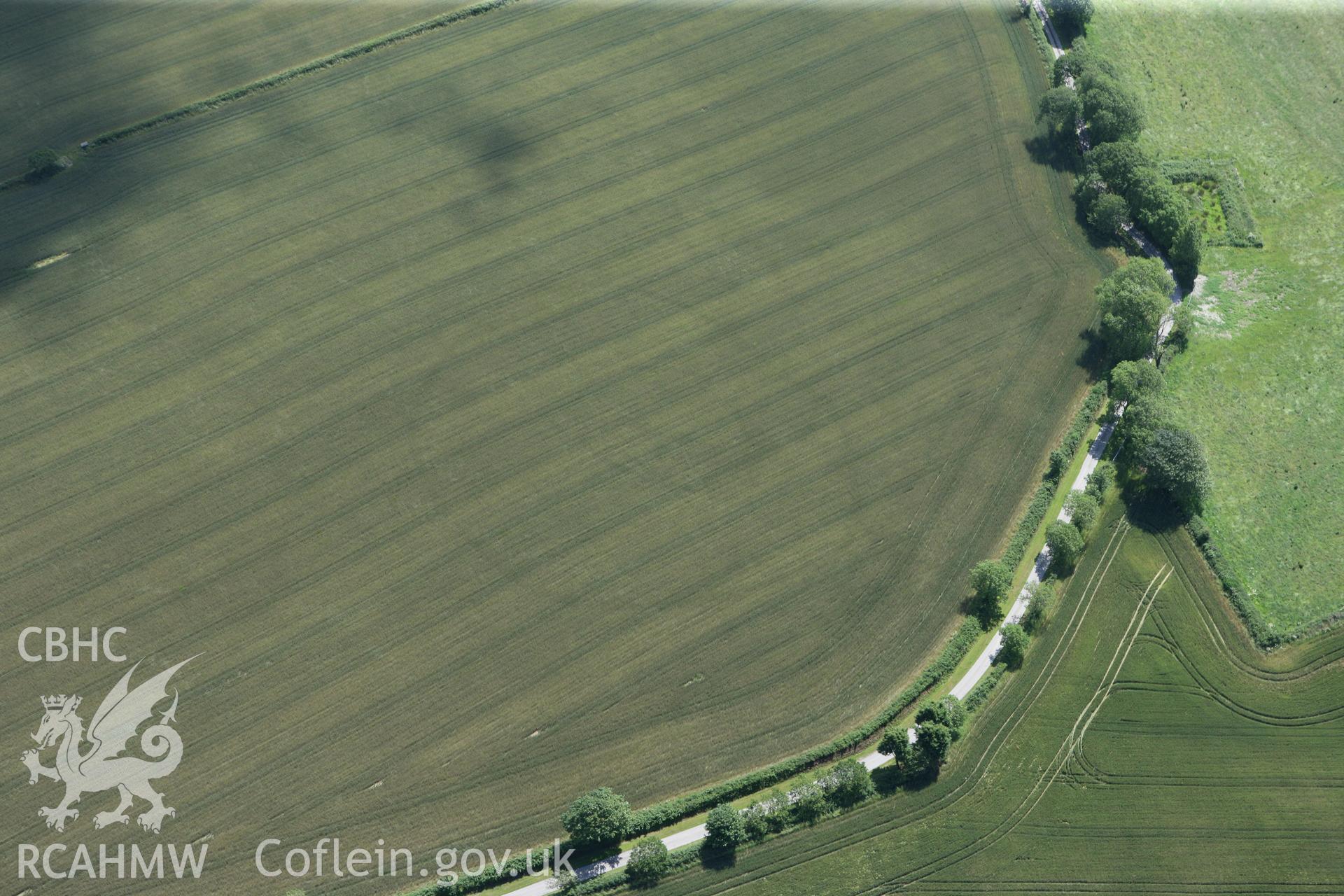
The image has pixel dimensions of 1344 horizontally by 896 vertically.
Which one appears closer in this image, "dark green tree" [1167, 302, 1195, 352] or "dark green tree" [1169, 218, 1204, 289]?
"dark green tree" [1167, 302, 1195, 352]

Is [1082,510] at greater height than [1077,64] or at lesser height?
lesser

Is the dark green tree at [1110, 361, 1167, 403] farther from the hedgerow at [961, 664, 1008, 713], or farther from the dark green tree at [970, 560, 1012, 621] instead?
the hedgerow at [961, 664, 1008, 713]

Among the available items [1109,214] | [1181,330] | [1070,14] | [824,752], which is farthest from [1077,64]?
[824,752]

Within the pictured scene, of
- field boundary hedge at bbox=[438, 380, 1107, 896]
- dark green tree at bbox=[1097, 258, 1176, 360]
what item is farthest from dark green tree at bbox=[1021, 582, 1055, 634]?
dark green tree at bbox=[1097, 258, 1176, 360]

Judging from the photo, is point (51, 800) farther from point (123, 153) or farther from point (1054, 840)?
point (1054, 840)

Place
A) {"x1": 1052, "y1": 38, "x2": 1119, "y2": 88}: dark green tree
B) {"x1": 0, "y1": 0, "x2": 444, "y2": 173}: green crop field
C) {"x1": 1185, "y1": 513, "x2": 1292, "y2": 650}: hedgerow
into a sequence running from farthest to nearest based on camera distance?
{"x1": 1052, "y1": 38, "x2": 1119, "y2": 88}: dark green tree < {"x1": 0, "y1": 0, "x2": 444, "y2": 173}: green crop field < {"x1": 1185, "y1": 513, "x2": 1292, "y2": 650}: hedgerow

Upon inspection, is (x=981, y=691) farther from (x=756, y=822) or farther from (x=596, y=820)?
(x=596, y=820)
